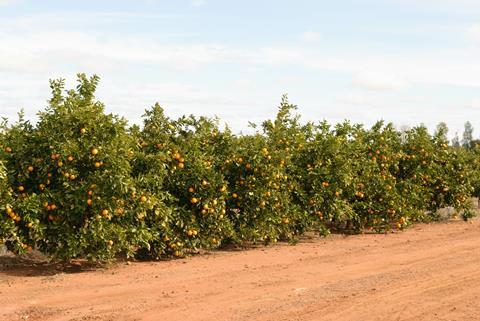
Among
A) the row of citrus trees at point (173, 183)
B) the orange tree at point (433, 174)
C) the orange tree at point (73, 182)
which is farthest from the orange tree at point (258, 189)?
the orange tree at point (433, 174)

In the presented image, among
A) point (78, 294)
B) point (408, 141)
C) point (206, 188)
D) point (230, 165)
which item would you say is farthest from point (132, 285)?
point (408, 141)

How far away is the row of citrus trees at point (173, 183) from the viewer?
8.74 meters

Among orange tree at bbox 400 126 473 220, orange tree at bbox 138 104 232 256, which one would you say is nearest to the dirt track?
orange tree at bbox 138 104 232 256

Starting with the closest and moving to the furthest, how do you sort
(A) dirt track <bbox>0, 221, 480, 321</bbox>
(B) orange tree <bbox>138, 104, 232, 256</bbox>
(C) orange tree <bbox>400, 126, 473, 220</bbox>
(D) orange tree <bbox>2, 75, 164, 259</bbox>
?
(A) dirt track <bbox>0, 221, 480, 321</bbox>, (D) orange tree <bbox>2, 75, 164, 259</bbox>, (B) orange tree <bbox>138, 104, 232, 256</bbox>, (C) orange tree <bbox>400, 126, 473, 220</bbox>

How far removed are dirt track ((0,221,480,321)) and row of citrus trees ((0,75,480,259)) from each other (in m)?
0.51

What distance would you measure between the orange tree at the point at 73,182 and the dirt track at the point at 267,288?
504 mm

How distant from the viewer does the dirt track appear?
6.82 meters

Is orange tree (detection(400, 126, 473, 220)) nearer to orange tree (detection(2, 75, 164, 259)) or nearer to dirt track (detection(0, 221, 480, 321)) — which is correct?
dirt track (detection(0, 221, 480, 321))

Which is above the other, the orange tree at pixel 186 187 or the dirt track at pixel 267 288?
the orange tree at pixel 186 187

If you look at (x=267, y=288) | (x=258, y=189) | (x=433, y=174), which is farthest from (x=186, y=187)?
(x=433, y=174)

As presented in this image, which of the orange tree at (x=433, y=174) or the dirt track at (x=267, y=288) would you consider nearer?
the dirt track at (x=267, y=288)

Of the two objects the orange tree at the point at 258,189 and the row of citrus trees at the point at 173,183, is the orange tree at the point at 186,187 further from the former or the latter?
the orange tree at the point at 258,189

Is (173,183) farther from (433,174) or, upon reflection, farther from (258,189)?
(433,174)

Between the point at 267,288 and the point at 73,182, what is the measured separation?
117 inches
